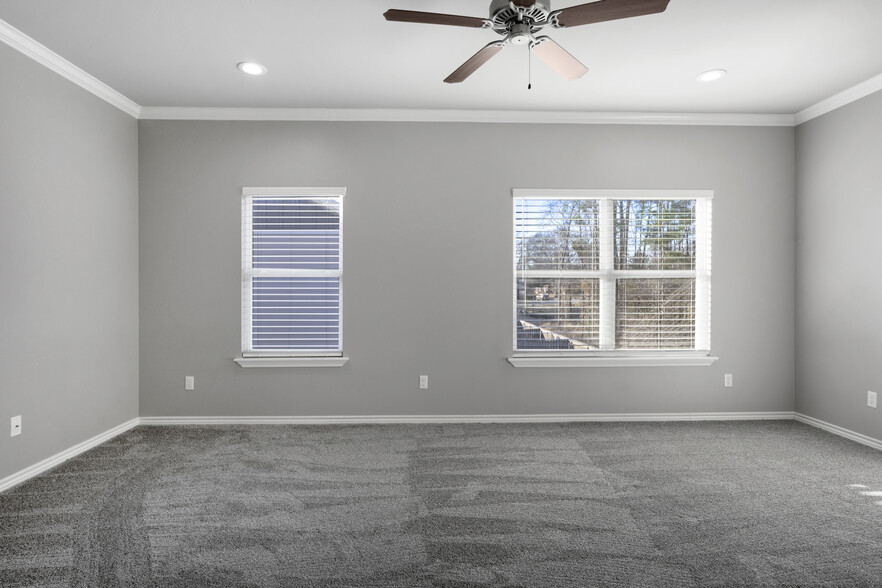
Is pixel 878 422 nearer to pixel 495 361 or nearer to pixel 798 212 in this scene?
pixel 798 212

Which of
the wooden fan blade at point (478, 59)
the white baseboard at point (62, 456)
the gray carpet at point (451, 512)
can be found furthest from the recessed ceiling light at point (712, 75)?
the white baseboard at point (62, 456)

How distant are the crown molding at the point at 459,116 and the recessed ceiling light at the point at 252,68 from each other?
27.2 inches

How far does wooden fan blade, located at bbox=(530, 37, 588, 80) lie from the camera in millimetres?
2310

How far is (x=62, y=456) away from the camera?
317cm

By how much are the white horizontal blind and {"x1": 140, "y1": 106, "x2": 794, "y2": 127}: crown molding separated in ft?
2.30

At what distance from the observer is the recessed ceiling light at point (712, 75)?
3270 mm

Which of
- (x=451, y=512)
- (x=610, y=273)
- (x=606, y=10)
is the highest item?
(x=606, y=10)

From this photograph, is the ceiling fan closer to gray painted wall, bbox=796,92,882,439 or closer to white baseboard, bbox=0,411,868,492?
gray painted wall, bbox=796,92,882,439

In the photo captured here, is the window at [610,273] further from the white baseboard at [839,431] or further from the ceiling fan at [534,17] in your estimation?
the ceiling fan at [534,17]

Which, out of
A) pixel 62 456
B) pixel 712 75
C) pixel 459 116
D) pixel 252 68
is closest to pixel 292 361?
pixel 62 456

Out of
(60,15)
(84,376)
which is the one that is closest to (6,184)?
(60,15)

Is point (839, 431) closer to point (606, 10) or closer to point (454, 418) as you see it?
point (454, 418)

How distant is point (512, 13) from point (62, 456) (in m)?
3.89

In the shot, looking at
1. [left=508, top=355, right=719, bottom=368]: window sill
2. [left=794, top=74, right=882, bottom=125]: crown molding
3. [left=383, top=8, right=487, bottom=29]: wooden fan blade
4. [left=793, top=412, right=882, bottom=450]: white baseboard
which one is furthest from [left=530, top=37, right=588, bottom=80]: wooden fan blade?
[left=793, top=412, right=882, bottom=450]: white baseboard
